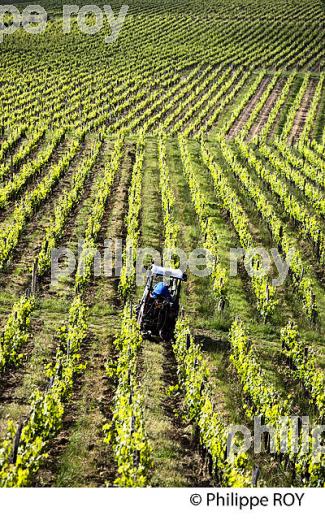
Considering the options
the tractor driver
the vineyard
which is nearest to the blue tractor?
the tractor driver

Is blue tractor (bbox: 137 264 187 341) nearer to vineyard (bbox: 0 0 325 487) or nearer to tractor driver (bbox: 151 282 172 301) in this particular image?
tractor driver (bbox: 151 282 172 301)

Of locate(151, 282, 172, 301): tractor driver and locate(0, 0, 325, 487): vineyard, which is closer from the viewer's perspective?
locate(0, 0, 325, 487): vineyard

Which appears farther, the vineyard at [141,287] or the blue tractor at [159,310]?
the blue tractor at [159,310]

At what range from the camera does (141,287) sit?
18656 millimetres

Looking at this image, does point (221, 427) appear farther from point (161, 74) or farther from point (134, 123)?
point (161, 74)

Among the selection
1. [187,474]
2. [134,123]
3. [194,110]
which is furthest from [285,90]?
[187,474]

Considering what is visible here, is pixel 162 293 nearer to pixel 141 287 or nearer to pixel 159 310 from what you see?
pixel 159 310

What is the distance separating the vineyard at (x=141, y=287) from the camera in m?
10.8

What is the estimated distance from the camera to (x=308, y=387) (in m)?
13.7

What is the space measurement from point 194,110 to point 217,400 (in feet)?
115

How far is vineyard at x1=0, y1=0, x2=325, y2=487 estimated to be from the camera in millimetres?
10844

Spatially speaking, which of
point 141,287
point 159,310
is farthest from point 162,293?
point 141,287

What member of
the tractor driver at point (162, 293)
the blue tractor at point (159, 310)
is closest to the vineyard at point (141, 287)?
the blue tractor at point (159, 310)

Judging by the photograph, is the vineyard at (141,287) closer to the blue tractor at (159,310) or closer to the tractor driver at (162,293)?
the blue tractor at (159,310)
